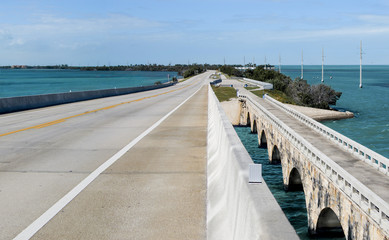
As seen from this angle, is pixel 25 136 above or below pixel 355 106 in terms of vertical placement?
above

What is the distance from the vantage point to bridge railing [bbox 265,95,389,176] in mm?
17578

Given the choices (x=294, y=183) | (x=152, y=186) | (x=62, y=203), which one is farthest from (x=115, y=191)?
(x=294, y=183)

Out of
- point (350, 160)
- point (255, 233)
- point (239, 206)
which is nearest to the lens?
point (255, 233)

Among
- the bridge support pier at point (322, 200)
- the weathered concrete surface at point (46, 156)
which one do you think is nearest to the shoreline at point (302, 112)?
the bridge support pier at point (322, 200)

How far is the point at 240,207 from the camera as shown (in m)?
5.04

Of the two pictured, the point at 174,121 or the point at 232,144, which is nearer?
the point at 232,144

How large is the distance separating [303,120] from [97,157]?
86.4ft

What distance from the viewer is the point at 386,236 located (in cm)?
1203

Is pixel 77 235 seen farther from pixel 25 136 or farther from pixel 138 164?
pixel 25 136

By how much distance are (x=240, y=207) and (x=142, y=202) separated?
3036 mm

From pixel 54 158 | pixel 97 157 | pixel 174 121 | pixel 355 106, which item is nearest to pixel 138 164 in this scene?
pixel 97 157

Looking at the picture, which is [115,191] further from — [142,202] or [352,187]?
[352,187]

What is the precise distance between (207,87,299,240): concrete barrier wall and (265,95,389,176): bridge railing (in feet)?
37.4

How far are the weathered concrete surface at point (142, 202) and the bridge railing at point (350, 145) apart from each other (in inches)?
369
